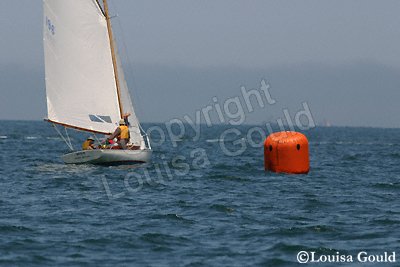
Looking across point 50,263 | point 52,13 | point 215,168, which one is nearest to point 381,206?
point 50,263

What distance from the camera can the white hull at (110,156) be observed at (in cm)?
3728

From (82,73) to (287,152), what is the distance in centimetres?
1170

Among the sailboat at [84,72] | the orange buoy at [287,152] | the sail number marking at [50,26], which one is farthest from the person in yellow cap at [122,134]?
the orange buoy at [287,152]

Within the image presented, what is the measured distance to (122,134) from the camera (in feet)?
122

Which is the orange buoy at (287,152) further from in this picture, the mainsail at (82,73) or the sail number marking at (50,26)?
the sail number marking at (50,26)

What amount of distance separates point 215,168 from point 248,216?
66.3ft

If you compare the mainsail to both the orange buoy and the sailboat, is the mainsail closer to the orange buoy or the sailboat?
the sailboat

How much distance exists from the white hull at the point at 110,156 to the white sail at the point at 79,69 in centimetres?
199

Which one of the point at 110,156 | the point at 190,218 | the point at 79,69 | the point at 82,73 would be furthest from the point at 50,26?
the point at 190,218

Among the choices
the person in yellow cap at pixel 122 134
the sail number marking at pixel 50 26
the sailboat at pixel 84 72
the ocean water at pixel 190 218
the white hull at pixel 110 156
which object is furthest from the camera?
the sail number marking at pixel 50 26

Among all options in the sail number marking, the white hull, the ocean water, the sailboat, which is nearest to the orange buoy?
the ocean water

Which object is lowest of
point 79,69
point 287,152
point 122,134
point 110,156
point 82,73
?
point 110,156

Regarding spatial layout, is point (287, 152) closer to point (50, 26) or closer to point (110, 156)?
point (110, 156)

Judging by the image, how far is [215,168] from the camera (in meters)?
42.8
